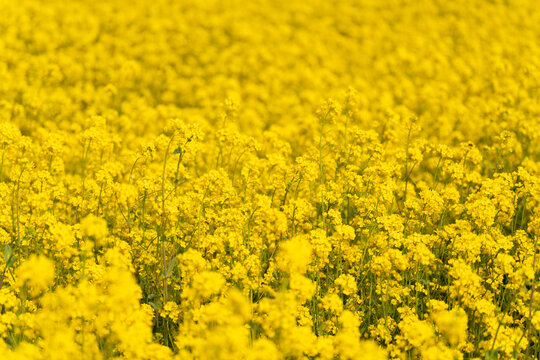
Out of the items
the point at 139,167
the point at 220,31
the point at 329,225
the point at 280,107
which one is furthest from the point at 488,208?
the point at 220,31

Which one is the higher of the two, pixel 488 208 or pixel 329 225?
pixel 488 208

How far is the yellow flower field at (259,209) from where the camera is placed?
4195 mm

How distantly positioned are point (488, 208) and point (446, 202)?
603mm

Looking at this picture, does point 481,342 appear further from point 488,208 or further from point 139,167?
point 139,167

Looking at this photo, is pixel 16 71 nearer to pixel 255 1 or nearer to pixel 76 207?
pixel 76 207

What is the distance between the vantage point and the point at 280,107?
35.1ft

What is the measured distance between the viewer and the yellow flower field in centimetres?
420

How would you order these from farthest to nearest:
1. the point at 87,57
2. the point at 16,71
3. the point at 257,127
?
the point at 87,57
the point at 16,71
the point at 257,127

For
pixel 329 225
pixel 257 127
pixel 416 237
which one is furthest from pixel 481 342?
pixel 257 127

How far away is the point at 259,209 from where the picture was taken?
5.33 metres

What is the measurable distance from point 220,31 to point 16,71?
539cm

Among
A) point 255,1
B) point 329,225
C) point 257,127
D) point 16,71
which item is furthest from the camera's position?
point 255,1

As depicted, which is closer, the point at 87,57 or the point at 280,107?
the point at 280,107

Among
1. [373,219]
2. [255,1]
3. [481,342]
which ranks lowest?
[481,342]
